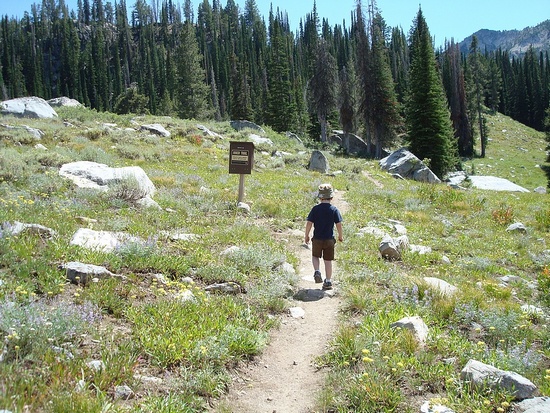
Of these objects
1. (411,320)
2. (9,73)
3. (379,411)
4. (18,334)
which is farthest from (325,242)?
(9,73)

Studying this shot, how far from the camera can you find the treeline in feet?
150

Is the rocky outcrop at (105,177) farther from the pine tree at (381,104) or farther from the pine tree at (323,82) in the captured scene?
the pine tree at (323,82)

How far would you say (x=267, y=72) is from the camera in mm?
97625

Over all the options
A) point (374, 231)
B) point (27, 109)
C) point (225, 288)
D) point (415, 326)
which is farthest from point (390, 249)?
point (27, 109)

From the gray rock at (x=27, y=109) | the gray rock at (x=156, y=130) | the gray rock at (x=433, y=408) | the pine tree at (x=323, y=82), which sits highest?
the pine tree at (x=323, y=82)

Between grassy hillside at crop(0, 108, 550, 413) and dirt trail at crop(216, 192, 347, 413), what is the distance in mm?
177

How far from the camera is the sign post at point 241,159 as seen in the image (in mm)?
13453

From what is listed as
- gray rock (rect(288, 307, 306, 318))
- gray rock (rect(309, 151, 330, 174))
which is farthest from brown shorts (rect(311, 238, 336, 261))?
gray rock (rect(309, 151, 330, 174))

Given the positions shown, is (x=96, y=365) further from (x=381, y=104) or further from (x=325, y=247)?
(x=381, y=104)

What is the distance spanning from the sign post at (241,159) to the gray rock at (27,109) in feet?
73.3

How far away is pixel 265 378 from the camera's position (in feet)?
15.7

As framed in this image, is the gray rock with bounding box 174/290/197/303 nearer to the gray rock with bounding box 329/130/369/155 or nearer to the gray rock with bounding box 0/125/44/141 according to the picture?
the gray rock with bounding box 0/125/44/141

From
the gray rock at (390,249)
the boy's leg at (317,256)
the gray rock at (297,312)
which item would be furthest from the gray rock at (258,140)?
the gray rock at (297,312)

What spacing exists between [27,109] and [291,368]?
32.5 meters
